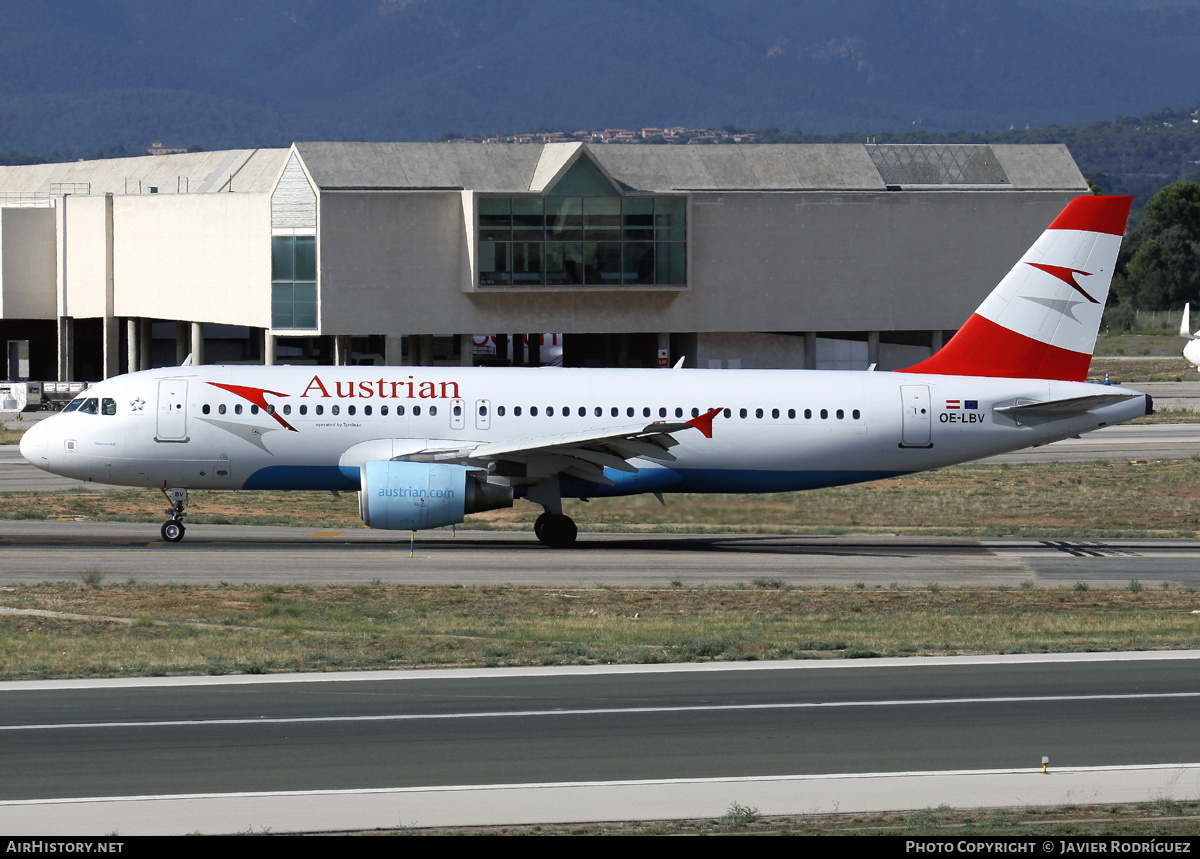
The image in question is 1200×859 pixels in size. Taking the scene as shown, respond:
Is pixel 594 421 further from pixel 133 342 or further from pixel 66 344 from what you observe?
pixel 66 344

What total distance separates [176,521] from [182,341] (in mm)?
61371

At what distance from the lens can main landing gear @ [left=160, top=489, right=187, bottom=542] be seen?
112 feet

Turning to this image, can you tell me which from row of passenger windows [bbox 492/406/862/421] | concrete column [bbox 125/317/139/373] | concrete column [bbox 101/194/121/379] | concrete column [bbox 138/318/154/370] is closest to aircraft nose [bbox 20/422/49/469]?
row of passenger windows [bbox 492/406/862/421]

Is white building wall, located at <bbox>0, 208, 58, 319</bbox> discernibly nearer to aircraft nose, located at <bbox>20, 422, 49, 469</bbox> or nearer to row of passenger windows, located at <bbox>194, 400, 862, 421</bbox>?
aircraft nose, located at <bbox>20, 422, 49, 469</bbox>

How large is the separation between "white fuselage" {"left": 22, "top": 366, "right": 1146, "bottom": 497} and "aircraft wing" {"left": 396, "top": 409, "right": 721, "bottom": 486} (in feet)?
1.19

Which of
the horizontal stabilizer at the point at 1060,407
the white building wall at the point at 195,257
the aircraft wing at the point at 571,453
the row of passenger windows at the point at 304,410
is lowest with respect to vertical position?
the aircraft wing at the point at 571,453

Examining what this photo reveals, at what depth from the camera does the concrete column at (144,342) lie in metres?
94.0

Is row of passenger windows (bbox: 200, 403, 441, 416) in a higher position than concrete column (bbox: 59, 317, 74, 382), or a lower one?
lower

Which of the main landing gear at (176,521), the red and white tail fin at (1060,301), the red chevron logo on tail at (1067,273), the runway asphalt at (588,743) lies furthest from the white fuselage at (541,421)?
the runway asphalt at (588,743)

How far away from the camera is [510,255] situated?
7644 centimetres

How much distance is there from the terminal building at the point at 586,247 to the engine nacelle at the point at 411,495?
145ft

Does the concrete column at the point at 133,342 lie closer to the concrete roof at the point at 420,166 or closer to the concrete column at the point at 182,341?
the concrete column at the point at 182,341

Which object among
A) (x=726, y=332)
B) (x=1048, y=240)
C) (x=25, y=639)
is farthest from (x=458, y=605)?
(x=726, y=332)

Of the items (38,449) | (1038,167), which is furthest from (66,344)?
(38,449)
